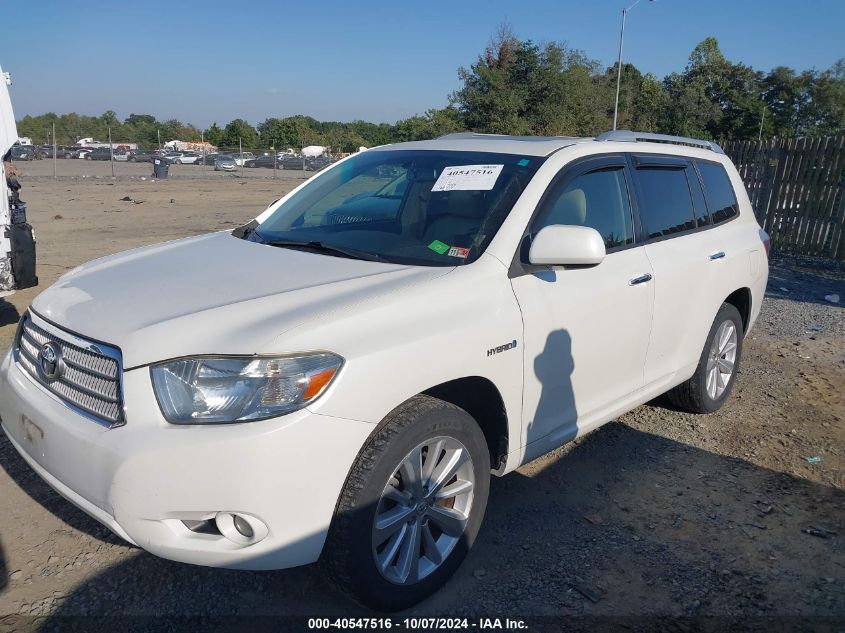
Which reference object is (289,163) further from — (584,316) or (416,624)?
(416,624)

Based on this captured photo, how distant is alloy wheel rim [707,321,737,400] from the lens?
4848mm

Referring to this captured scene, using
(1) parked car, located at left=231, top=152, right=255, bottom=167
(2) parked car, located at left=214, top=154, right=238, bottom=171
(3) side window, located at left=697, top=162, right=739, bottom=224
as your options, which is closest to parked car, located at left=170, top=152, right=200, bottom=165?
(1) parked car, located at left=231, top=152, right=255, bottom=167

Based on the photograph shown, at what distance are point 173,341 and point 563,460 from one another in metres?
2.63

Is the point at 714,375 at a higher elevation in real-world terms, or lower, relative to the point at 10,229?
lower

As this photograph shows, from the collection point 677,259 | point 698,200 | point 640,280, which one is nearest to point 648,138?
point 698,200

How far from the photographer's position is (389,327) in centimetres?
258

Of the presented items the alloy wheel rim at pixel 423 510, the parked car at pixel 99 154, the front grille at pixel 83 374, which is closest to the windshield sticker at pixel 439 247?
the alloy wheel rim at pixel 423 510

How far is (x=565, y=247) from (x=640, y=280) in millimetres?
919

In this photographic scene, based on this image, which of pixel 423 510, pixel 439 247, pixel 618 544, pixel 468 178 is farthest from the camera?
pixel 468 178

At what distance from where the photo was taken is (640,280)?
3.76 m

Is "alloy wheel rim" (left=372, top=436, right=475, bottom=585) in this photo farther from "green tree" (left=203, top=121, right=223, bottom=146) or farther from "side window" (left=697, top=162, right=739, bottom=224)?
"green tree" (left=203, top=121, right=223, bottom=146)

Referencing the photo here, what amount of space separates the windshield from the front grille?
1.19 metres

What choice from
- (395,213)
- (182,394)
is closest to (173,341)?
(182,394)

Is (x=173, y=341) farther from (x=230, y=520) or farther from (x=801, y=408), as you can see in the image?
(x=801, y=408)
